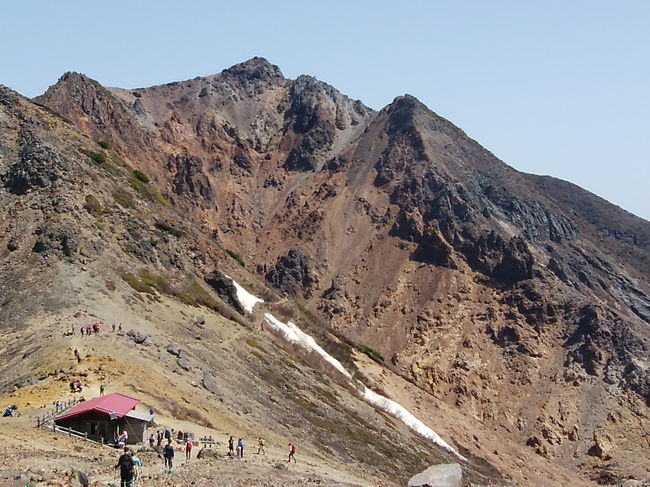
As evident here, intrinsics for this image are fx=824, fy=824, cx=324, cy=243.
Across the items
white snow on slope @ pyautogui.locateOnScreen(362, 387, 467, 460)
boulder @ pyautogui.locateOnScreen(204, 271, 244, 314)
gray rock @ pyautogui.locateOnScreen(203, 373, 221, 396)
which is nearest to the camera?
gray rock @ pyautogui.locateOnScreen(203, 373, 221, 396)

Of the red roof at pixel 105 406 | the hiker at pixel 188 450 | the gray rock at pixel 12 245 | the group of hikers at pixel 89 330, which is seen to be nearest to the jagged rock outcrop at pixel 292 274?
the gray rock at pixel 12 245

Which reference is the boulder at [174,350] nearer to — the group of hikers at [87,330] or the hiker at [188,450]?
the group of hikers at [87,330]

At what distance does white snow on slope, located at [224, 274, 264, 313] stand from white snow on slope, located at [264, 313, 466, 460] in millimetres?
2401

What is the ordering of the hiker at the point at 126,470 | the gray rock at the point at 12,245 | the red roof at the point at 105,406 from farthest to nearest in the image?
1. the gray rock at the point at 12,245
2. the red roof at the point at 105,406
3. the hiker at the point at 126,470

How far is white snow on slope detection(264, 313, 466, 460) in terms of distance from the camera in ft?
314

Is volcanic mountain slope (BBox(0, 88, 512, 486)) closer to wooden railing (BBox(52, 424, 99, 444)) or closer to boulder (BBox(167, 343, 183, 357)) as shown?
boulder (BBox(167, 343, 183, 357))

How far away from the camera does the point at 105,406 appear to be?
42281 mm

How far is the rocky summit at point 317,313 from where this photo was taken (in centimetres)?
5556

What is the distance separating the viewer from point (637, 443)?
119m

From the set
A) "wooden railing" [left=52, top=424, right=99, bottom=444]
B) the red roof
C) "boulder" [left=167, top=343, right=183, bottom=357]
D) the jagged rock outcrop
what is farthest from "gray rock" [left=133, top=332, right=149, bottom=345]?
the jagged rock outcrop

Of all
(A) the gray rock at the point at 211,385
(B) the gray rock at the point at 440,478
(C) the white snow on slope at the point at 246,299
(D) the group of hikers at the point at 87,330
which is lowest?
(B) the gray rock at the point at 440,478

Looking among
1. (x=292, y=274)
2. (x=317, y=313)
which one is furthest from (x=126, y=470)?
(x=292, y=274)

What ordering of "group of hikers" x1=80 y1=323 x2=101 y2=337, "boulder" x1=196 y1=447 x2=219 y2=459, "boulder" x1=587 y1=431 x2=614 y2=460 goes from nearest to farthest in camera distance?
"boulder" x1=196 y1=447 x2=219 y2=459 < "group of hikers" x1=80 y1=323 x2=101 y2=337 < "boulder" x1=587 y1=431 x2=614 y2=460

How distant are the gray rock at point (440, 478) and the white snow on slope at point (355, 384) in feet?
164
